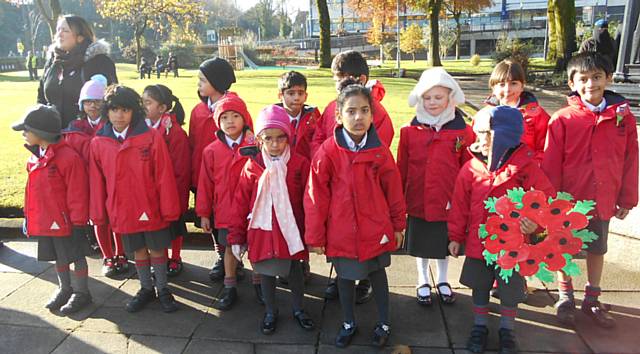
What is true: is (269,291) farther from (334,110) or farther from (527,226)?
(527,226)

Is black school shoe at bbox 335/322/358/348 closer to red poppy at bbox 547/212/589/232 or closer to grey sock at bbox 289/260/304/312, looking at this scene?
grey sock at bbox 289/260/304/312

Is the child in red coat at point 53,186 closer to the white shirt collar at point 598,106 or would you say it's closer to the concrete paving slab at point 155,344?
the concrete paving slab at point 155,344

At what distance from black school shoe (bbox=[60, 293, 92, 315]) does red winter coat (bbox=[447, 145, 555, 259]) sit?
9.10 feet

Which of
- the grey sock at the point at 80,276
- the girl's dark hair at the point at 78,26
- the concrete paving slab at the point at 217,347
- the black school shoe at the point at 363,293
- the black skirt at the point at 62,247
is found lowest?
the concrete paving slab at the point at 217,347

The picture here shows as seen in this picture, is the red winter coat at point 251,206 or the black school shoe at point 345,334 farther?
the red winter coat at point 251,206

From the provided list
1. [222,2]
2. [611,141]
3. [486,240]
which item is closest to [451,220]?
[486,240]

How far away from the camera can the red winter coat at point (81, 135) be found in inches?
156

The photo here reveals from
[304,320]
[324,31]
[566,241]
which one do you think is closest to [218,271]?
[304,320]

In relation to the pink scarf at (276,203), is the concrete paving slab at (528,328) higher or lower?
lower

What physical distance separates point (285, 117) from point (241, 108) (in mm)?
494

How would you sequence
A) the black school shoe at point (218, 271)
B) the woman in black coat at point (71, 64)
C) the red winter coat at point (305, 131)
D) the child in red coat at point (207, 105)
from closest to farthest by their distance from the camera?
the red winter coat at point (305, 131) < the child in red coat at point (207, 105) < the black school shoe at point (218, 271) < the woman in black coat at point (71, 64)

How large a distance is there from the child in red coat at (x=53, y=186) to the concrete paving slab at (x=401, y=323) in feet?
6.32

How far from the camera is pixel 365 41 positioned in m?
61.4

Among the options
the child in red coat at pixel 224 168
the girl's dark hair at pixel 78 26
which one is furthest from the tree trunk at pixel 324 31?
the child in red coat at pixel 224 168
